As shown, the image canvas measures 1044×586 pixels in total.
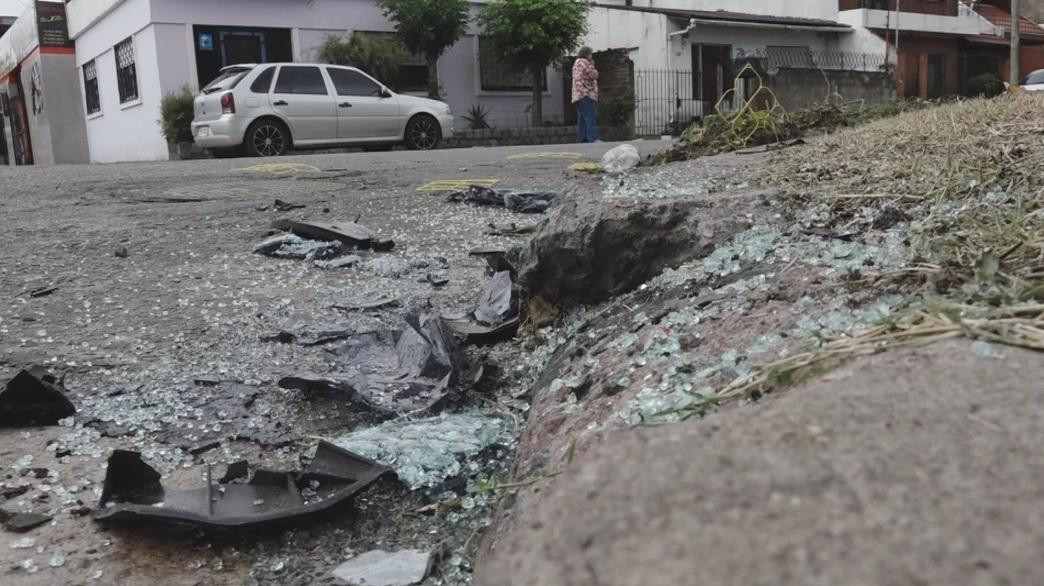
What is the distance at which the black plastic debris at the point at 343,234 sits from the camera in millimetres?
4078

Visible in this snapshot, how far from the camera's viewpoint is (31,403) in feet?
7.04

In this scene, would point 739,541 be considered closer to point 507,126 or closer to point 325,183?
point 325,183

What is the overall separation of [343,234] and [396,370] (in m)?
1.71

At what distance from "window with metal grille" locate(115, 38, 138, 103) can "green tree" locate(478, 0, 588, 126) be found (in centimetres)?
747

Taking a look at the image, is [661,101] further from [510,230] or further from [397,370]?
[397,370]

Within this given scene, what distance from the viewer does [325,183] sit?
20.2 feet

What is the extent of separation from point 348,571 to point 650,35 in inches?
809

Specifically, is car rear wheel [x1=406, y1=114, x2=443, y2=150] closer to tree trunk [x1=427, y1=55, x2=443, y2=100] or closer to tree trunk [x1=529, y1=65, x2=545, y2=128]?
tree trunk [x1=427, y1=55, x2=443, y2=100]

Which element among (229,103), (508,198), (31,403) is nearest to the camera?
(31,403)

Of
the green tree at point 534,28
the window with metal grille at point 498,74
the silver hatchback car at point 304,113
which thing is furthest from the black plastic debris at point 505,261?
the window with metal grille at point 498,74

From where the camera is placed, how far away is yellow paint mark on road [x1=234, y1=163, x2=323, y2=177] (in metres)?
7.03

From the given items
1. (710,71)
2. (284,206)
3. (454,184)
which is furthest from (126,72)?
(284,206)

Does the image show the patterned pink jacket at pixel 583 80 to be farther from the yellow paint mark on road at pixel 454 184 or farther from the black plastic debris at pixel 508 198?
the black plastic debris at pixel 508 198

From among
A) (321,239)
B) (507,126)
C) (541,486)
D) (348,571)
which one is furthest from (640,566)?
(507,126)
